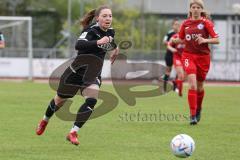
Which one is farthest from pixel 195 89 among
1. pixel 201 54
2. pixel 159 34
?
pixel 159 34

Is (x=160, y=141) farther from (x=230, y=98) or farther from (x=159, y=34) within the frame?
(x=159, y=34)

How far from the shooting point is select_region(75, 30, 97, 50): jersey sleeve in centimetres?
950

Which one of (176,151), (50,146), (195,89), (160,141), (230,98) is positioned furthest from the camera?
(230,98)

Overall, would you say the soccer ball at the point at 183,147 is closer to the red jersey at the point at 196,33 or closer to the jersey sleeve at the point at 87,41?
the jersey sleeve at the point at 87,41

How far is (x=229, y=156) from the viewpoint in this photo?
8.73m

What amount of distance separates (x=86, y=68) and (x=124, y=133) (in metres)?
1.71

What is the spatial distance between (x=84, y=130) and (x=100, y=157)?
292cm

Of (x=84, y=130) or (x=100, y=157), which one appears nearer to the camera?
(x=100, y=157)

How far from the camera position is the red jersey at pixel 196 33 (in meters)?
12.6

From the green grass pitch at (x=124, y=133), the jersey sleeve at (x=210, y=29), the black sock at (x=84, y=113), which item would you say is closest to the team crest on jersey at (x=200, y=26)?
the jersey sleeve at (x=210, y=29)

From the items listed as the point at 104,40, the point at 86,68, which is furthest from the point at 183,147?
the point at 86,68

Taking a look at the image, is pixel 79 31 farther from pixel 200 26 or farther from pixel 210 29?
pixel 210 29

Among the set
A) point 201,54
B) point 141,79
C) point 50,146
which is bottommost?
point 141,79

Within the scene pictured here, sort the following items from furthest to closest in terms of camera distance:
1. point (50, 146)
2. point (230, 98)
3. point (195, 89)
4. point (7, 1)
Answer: point (7, 1), point (230, 98), point (195, 89), point (50, 146)
